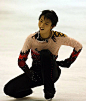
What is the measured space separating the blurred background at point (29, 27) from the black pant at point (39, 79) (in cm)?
30

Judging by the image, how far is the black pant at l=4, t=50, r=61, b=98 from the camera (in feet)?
6.73

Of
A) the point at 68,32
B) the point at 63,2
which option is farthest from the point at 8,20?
the point at 63,2

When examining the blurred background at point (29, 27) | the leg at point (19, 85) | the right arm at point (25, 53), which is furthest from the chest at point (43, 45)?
the blurred background at point (29, 27)

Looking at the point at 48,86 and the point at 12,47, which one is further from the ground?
the point at 48,86

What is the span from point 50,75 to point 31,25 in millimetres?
3316

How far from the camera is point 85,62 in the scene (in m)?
3.48

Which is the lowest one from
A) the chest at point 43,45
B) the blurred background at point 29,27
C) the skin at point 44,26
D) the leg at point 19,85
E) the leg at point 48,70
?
the blurred background at point 29,27

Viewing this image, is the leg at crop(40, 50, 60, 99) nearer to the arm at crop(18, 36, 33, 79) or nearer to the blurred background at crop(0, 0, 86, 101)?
the arm at crop(18, 36, 33, 79)

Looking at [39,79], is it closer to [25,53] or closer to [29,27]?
[25,53]

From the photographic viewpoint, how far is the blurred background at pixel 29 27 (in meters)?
3.12

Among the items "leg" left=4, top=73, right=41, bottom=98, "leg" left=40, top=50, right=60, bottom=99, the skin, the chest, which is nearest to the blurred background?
"leg" left=4, top=73, right=41, bottom=98

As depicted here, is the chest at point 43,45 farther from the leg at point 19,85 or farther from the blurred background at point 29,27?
the blurred background at point 29,27

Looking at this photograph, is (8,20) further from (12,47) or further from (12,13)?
(12,47)

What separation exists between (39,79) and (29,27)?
3047 mm
